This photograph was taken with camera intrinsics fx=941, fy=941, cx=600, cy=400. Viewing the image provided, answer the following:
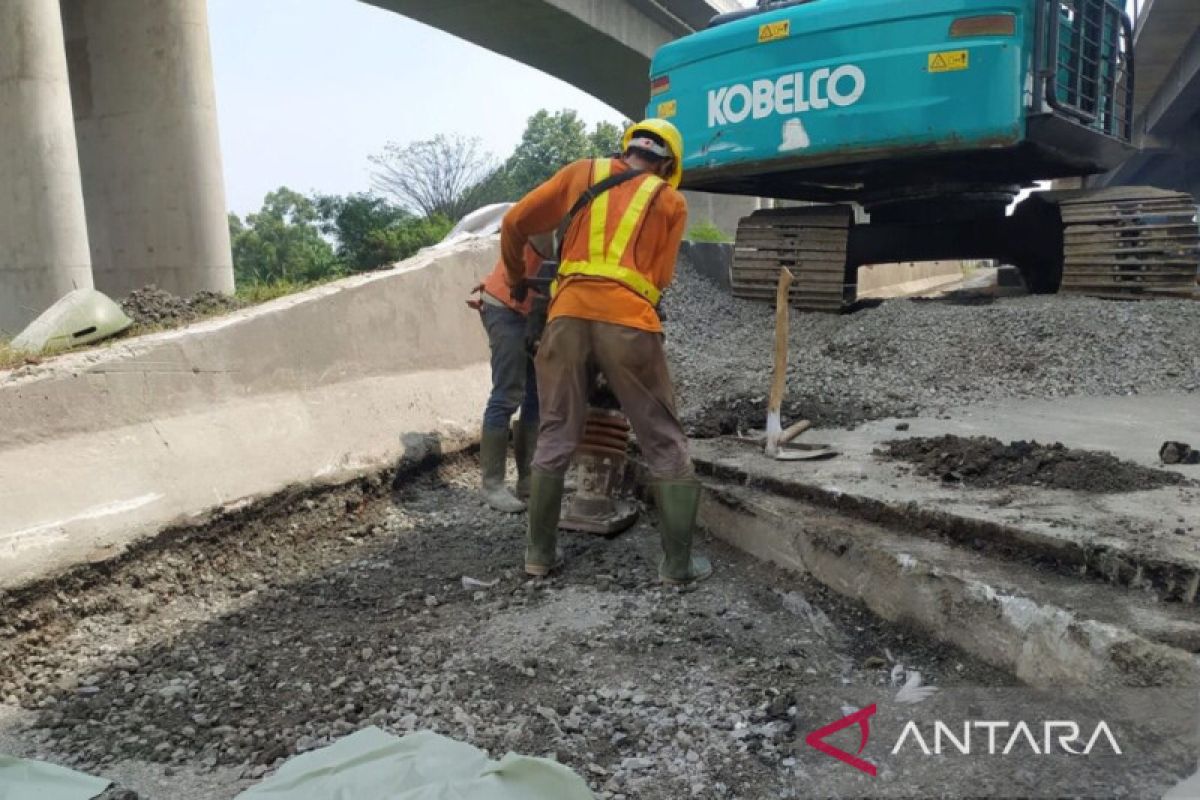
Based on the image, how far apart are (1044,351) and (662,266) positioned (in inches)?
140

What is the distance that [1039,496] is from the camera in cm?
318

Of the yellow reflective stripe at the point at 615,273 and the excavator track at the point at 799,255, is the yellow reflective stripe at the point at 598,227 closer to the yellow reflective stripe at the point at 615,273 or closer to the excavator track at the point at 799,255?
the yellow reflective stripe at the point at 615,273

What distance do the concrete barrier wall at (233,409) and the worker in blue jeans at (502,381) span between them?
0.47 meters

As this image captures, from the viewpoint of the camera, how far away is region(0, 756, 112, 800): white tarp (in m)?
2.27

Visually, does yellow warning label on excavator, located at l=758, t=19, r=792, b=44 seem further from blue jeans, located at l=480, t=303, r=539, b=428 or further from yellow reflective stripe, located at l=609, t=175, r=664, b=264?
yellow reflective stripe, located at l=609, t=175, r=664, b=264

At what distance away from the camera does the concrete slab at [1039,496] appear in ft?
8.32

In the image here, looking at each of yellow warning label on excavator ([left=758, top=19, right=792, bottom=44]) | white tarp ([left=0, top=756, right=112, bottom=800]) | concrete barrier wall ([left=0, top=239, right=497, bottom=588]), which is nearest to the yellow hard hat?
concrete barrier wall ([left=0, top=239, right=497, bottom=588])

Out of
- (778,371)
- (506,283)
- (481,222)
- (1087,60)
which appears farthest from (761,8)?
(778,371)

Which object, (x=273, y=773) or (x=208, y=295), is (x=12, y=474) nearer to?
(x=273, y=773)

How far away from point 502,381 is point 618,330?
52.2 inches

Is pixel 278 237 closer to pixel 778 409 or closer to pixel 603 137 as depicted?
pixel 603 137

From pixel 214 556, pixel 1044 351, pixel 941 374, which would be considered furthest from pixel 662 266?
pixel 1044 351

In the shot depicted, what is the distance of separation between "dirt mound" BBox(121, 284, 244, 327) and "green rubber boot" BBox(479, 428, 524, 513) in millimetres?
1553

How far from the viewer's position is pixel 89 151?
44.6ft
